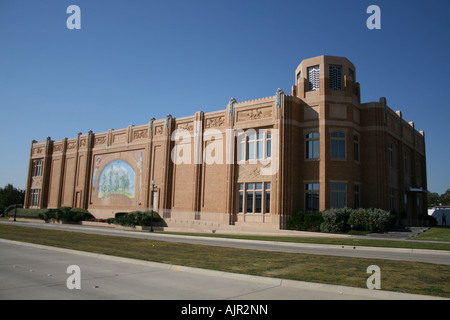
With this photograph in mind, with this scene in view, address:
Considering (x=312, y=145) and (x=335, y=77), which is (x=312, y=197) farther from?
(x=335, y=77)

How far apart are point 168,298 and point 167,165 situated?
3211cm

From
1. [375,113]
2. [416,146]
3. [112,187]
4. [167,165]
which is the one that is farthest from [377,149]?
[112,187]

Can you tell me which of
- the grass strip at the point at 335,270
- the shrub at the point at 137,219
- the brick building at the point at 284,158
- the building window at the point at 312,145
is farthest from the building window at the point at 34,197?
the grass strip at the point at 335,270

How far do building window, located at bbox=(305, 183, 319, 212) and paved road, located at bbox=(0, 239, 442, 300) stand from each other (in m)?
21.0

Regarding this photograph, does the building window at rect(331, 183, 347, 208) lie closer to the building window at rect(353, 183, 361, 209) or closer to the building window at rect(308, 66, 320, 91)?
the building window at rect(353, 183, 361, 209)

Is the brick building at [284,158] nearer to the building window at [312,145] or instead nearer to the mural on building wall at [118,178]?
the building window at [312,145]

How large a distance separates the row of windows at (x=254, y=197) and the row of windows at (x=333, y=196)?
3.40 metres

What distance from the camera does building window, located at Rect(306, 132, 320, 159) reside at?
30.0 metres

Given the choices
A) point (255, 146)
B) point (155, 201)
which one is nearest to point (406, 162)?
point (255, 146)

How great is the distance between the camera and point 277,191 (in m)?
29.0

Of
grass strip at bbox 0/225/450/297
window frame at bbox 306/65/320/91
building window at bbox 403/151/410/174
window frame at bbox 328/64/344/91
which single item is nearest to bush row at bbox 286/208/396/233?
window frame at bbox 328/64/344/91

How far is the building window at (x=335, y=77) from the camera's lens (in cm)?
3046

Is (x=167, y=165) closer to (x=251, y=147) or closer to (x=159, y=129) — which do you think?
(x=159, y=129)

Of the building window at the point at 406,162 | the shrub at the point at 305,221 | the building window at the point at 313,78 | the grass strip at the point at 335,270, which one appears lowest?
the grass strip at the point at 335,270
